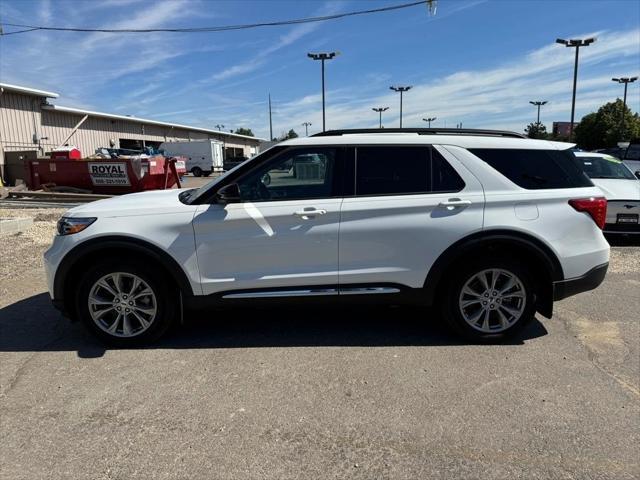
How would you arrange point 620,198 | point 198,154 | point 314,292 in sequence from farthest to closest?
point 198,154 → point 620,198 → point 314,292

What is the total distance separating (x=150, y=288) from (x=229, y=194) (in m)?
1.04

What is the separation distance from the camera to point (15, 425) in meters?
3.04

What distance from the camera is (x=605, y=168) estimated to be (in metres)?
9.75

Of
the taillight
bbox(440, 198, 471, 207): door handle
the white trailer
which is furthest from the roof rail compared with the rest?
the white trailer

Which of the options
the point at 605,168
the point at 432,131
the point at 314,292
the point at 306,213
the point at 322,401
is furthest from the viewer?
the point at 605,168

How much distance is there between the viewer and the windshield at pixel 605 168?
9547mm

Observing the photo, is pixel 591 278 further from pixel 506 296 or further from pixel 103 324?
pixel 103 324

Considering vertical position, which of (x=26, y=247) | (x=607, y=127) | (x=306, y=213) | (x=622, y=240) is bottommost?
(x=622, y=240)

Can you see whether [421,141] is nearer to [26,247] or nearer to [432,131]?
[432,131]

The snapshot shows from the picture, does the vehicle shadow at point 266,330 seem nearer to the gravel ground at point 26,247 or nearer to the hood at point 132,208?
the hood at point 132,208

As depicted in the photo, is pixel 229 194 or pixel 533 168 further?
pixel 533 168

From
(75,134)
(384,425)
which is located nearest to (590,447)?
(384,425)

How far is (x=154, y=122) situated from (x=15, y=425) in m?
49.3

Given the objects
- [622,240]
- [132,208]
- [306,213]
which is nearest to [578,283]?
[306,213]
